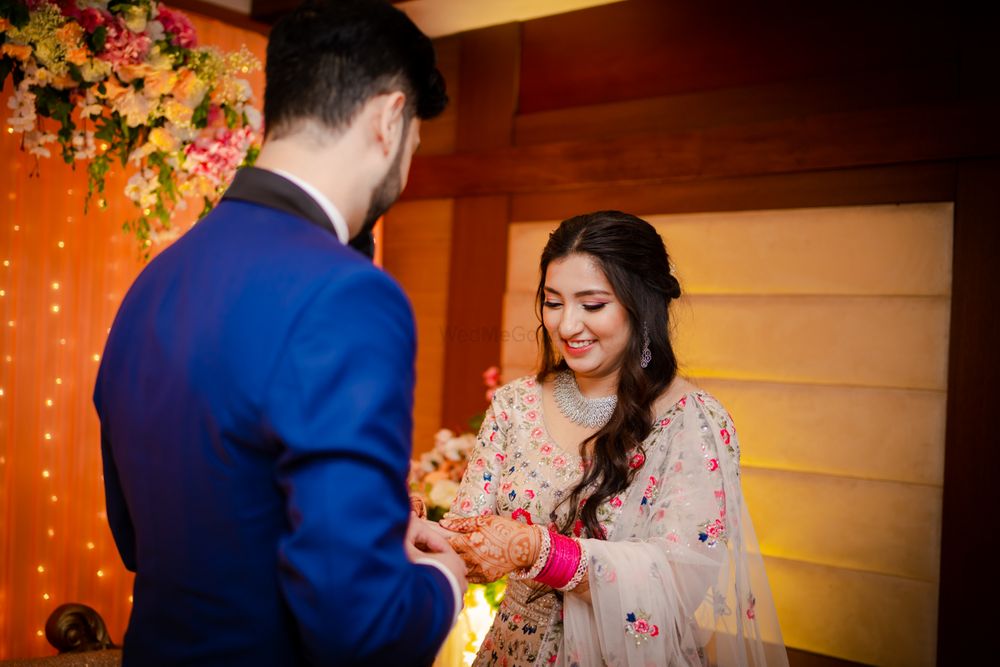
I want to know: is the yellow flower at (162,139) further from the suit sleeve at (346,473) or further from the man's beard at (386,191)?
the suit sleeve at (346,473)

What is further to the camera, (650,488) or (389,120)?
(650,488)

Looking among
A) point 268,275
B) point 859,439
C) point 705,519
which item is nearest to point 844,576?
point 859,439

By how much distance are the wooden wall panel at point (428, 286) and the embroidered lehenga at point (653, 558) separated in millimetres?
2136

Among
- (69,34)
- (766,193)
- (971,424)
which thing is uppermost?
(69,34)

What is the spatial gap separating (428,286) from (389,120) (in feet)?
10.5

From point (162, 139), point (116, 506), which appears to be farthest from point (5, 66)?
point (116, 506)

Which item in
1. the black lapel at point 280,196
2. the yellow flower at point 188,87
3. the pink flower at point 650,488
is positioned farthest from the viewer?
the yellow flower at point 188,87

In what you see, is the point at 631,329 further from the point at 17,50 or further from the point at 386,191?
the point at 17,50

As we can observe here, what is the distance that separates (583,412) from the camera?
79.0 inches

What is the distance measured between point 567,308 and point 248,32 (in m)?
2.68

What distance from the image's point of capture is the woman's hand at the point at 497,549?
5.37ft

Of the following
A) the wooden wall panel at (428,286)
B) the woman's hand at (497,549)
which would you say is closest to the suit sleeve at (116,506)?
the woman's hand at (497,549)

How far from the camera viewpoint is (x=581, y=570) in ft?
5.49

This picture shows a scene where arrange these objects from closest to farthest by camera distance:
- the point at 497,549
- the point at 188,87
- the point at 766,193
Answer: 1. the point at 497,549
2. the point at 188,87
3. the point at 766,193
